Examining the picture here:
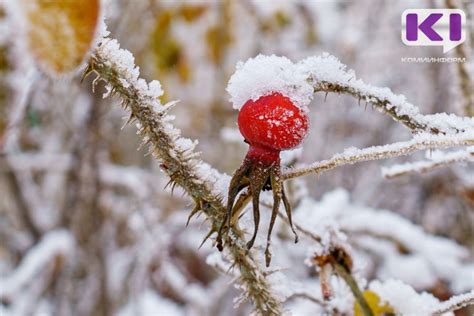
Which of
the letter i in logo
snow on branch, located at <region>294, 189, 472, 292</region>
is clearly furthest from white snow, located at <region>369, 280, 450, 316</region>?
snow on branch, located at <region>294, 189, 472, 292</region>

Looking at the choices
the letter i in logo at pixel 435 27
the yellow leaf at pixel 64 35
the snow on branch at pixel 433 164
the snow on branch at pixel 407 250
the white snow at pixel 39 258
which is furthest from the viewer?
the white snow at pixel 39 258

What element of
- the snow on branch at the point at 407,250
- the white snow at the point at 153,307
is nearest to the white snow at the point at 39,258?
the white snow at the point at 153,307

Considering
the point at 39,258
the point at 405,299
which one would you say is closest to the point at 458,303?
the point at 405,299

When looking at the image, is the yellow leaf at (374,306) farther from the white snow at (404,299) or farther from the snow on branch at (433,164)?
the snow on branch at (433,164)

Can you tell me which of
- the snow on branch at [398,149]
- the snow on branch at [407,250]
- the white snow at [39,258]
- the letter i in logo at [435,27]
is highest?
the snow on branch at [407,250]

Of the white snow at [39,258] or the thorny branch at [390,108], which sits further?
the white snow at [39,258]

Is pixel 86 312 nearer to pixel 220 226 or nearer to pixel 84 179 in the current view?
pixel 84 179

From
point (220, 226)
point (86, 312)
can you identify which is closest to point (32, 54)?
point (220, 226)
